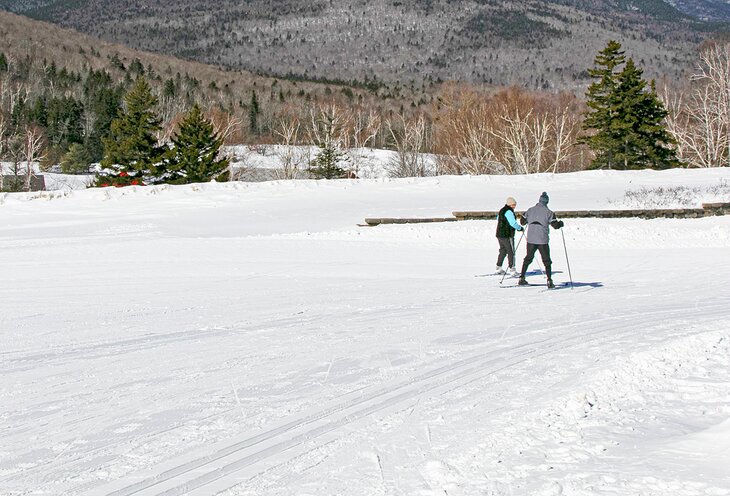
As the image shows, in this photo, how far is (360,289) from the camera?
45.4ft

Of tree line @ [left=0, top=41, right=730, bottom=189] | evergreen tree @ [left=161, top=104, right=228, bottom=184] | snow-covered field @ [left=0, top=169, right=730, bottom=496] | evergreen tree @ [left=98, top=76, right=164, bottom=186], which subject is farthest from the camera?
evergreen tree @ [left=161, top=104, right=228, bottom=184]

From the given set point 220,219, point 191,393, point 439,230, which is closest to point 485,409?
point 191,393

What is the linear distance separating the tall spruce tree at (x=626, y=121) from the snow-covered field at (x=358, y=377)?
25.8 m

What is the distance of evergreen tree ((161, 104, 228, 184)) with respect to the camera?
51781 millimetres

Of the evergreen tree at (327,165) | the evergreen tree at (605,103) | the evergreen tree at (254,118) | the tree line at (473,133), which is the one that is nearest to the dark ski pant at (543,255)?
the evergreen tree at (605,103)

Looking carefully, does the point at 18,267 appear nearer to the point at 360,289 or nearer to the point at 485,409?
the point at 360,289

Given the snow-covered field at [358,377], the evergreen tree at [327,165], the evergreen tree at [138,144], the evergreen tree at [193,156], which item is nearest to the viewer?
the snow-covered field at [358,377]

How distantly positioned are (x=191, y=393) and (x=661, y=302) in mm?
8663

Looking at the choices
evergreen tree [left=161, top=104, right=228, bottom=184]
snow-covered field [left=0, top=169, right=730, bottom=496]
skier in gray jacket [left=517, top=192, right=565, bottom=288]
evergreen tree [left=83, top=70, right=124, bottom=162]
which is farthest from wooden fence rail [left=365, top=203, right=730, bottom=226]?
evergreen tree [left=83, top=70, right=124, bottom=162]

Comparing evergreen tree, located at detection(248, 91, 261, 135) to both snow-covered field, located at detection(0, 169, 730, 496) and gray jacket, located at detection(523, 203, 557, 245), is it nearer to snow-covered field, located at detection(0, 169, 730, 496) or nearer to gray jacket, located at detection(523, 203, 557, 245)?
snow-covered field, located at detection(0, 169, 730, 496)

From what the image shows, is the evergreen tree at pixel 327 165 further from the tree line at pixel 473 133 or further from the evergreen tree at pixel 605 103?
the evergreen tree at pixel 605 103

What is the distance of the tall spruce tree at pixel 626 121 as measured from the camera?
4238 centimetres

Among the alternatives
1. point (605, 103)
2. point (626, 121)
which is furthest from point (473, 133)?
point (626, 121)

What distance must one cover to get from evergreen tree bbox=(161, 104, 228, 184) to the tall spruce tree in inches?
1016
